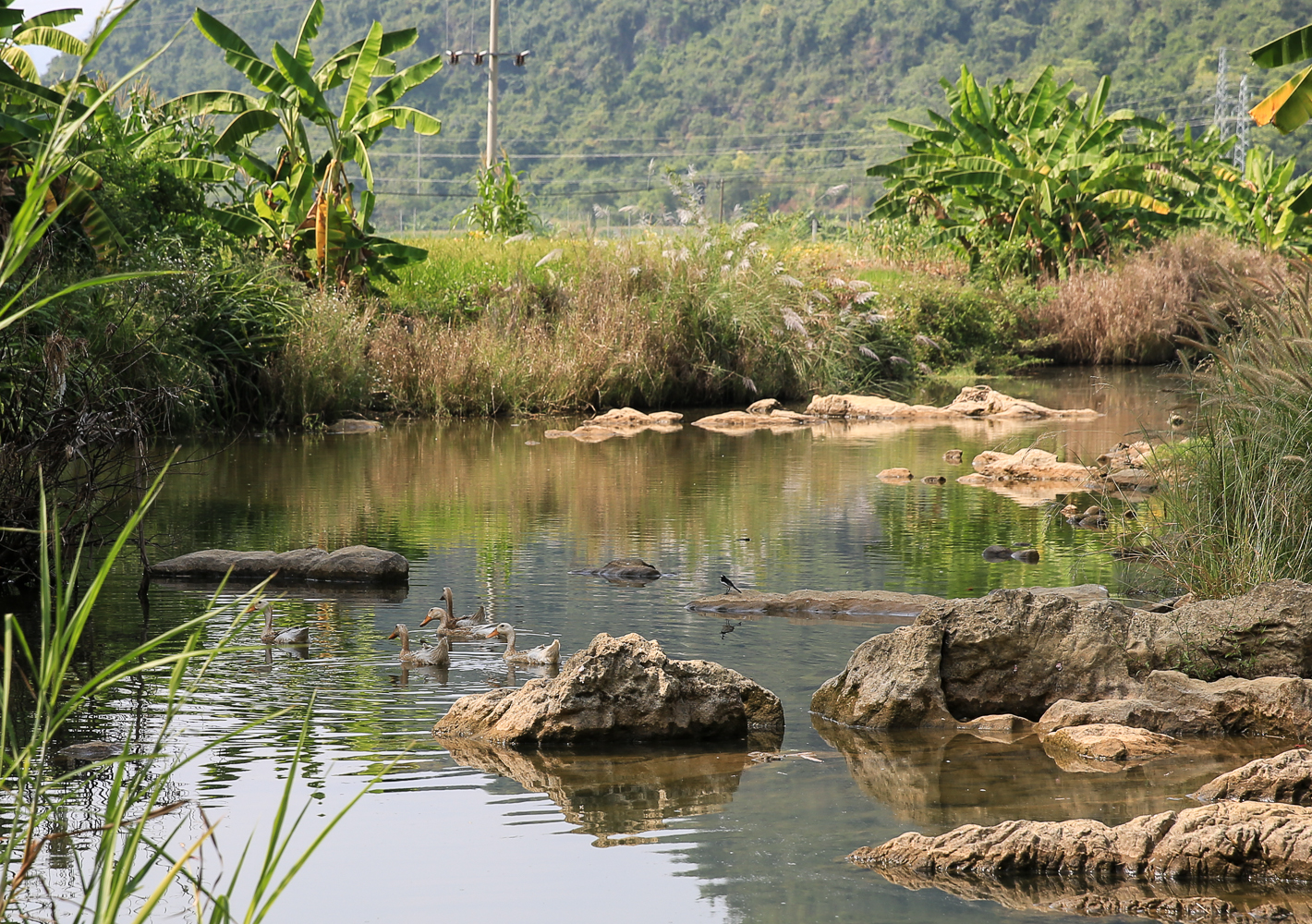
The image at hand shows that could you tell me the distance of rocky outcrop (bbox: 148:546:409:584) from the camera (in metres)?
9.05

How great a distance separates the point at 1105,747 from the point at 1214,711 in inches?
26.9

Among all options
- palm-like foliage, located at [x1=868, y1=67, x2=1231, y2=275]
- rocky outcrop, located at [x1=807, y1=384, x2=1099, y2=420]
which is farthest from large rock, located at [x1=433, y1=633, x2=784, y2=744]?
palm-like foliage, located at [x1=868, y1=67, x2=1231, y2=275]

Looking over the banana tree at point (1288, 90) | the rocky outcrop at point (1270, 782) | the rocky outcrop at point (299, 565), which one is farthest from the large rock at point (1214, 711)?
the banana tree at point (1288, 90)

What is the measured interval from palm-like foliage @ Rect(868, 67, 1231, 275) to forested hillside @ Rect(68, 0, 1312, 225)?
137 feet

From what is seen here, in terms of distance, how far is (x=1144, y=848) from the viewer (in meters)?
4.34

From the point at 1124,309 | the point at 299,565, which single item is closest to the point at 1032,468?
the point at 299,565

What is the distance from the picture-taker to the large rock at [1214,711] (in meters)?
5.89

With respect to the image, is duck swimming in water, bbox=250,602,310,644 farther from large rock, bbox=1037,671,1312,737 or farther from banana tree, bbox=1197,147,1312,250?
banana tree, bbox=1197,147,1312,250

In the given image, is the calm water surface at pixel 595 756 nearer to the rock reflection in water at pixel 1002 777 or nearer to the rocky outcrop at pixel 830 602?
the rock reflection in water at pixel 1002 777

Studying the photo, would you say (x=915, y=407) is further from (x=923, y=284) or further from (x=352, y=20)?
(x=352, y=20)

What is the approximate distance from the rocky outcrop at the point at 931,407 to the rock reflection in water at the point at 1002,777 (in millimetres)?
16020

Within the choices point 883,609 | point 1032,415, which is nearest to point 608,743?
point 883,609

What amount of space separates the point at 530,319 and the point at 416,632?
1615 centimetres

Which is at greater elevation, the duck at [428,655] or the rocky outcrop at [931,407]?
the rocky outcrop at [931,407]
